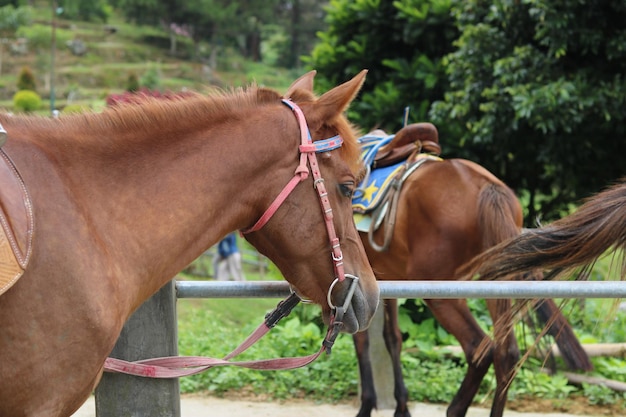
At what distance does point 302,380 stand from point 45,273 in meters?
3.54

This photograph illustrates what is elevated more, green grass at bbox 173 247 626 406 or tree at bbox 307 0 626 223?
tree at bbox 307 0 626 223

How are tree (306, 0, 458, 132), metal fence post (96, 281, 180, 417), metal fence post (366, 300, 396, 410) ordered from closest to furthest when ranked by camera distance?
1. metal fence post (96, 281, 180, 417)
2. metal fence post (366, 300, 396, 410)
3. tree (306, 0, 458, 132)

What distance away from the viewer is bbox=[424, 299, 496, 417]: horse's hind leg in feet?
13.3

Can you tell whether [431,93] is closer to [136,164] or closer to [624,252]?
[624,252]

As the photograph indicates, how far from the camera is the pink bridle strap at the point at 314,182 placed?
7.21 feet

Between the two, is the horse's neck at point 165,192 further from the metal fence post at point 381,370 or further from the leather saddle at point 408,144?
the metal fence post at point 381,370

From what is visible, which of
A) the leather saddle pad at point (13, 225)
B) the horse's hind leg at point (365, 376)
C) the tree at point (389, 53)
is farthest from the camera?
Answer: the tree at point (389, 53)

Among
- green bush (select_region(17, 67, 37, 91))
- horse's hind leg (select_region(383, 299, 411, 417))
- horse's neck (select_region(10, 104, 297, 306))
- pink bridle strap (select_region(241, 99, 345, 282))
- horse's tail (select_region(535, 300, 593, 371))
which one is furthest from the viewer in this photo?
green bush (select_region(17, 67, 37, 91))

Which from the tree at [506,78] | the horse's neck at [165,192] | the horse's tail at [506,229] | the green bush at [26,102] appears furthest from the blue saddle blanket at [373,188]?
the green bush at [26,102]

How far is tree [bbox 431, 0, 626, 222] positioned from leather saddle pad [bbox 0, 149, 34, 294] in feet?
15.6

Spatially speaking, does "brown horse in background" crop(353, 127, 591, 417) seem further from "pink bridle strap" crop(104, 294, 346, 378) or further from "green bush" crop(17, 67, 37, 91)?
"green bush" crop(17, 67, 37, 91)

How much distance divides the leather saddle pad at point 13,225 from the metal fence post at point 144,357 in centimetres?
80

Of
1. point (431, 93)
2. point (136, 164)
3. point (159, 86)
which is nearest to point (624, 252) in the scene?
point (136, 164)

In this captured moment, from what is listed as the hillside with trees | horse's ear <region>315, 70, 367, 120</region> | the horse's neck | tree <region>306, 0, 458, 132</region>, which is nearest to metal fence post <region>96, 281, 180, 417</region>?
the horse's neck
